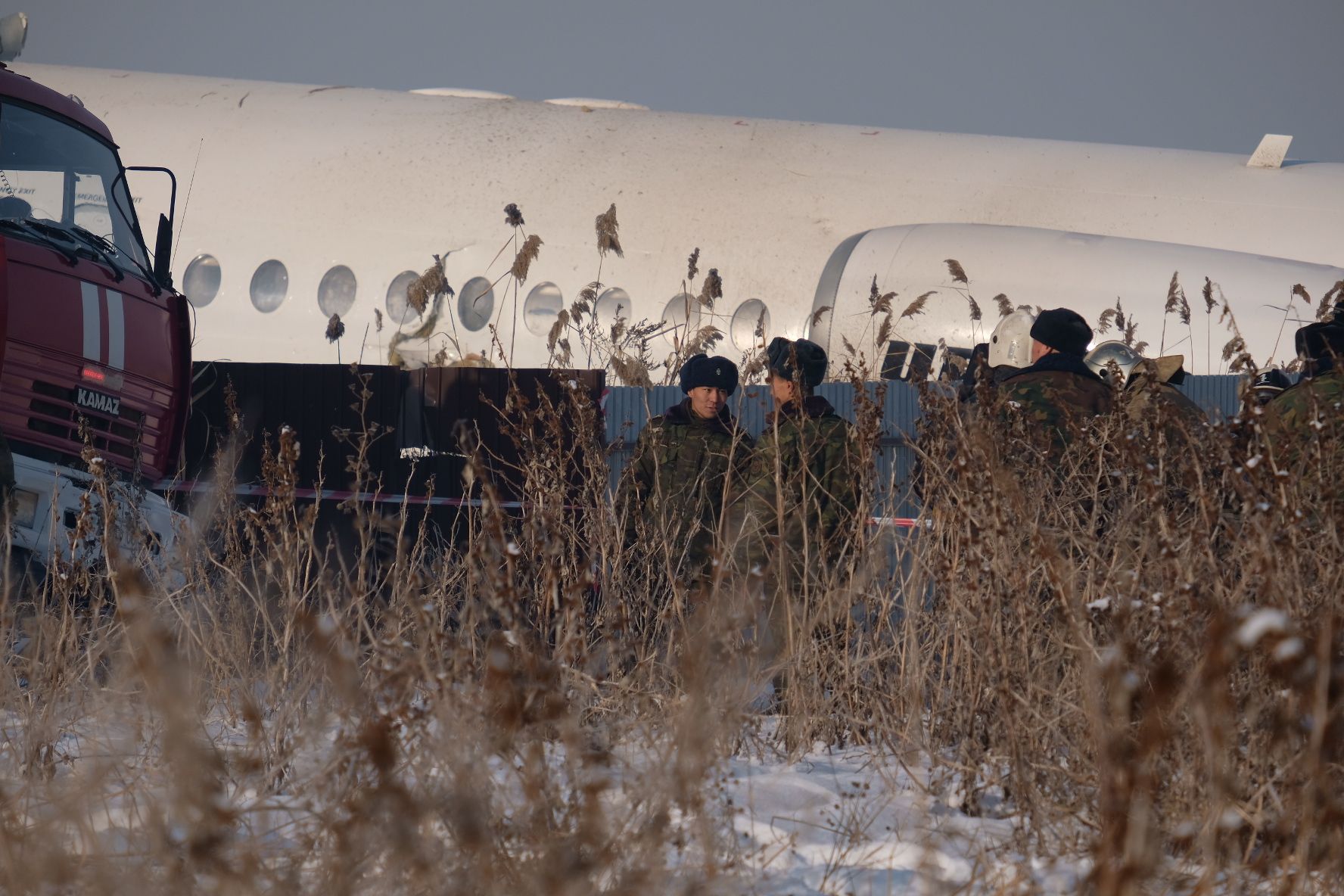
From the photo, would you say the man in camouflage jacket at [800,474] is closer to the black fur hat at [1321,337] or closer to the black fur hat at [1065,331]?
the black fur hat at [1065,331]

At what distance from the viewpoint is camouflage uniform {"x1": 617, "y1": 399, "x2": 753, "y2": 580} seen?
588 cm

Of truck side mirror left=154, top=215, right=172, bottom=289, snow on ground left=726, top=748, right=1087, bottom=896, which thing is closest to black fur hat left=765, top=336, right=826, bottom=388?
snow on ground left=726, top=748, right=1087, bottom=896

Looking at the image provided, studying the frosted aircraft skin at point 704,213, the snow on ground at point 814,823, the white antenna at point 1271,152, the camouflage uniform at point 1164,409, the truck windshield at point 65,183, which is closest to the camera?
the snow on ground at point 814,823

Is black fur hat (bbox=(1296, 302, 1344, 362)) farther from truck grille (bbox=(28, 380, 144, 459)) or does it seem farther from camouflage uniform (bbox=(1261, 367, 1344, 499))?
truck grille (bbox=(28, 380, 144, 459))

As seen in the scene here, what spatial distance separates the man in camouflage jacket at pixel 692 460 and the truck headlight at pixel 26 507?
3003mm

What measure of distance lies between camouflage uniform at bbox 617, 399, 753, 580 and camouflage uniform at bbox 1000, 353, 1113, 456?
133cm

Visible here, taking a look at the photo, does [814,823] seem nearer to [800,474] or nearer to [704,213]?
[800,474]

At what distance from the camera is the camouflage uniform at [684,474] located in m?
5.88

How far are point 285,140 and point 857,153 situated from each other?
22.8 ft

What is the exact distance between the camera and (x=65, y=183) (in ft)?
25.3

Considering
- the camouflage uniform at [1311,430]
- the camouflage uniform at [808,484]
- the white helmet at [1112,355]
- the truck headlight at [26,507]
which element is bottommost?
the truck headlight at [26,507]

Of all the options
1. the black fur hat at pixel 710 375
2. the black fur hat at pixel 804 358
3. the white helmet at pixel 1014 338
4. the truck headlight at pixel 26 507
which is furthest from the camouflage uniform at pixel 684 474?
the white helmet at pixel 1014 338

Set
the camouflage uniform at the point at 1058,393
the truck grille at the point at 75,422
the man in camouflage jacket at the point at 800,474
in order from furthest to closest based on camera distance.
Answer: the truck grille at the point at 75,422, the camouflage uniform at the point at 1058,393, the man in camouflage jacket at the point at 800,474

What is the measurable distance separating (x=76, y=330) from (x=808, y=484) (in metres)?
4.09
